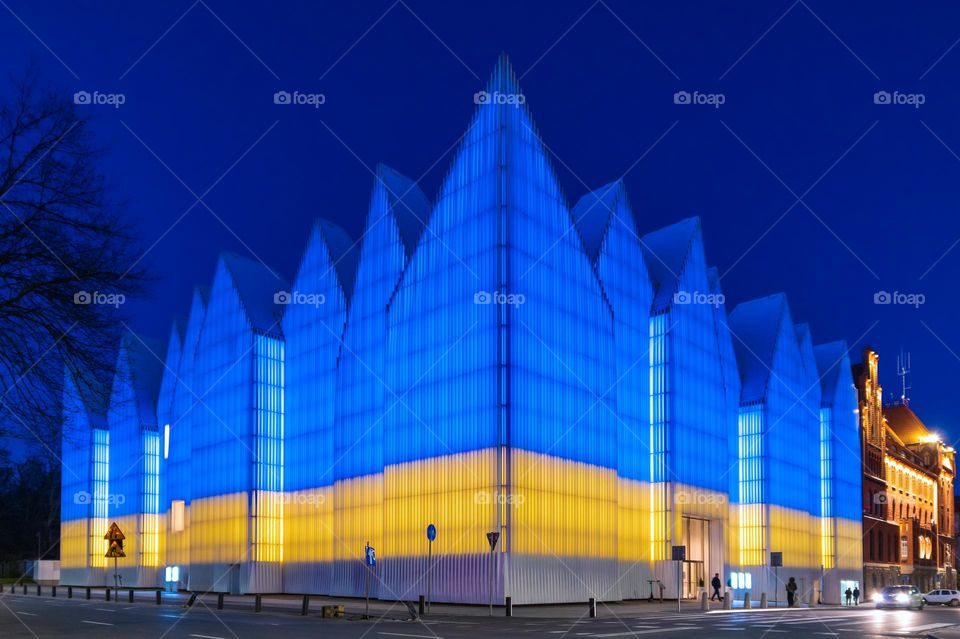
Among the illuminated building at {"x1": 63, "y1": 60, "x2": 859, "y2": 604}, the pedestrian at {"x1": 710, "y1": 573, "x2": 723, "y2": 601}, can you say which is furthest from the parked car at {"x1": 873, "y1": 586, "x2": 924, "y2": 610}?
the pedestrian at {"x1": 710, "y1": 573, "x2": 723, "y2": 601}

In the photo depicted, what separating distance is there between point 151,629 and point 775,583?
159ft

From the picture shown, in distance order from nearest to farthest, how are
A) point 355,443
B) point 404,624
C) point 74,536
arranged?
point 404,624, point 355,443, point 74,536

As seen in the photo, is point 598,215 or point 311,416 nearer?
point 598,215

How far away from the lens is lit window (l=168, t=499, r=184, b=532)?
66.8m

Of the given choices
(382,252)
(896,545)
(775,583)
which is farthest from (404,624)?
(896,545)

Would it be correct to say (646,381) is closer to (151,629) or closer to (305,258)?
(305,258)

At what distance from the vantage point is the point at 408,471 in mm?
48312

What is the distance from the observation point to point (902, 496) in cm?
10100

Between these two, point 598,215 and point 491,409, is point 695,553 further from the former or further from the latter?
point 491,409
